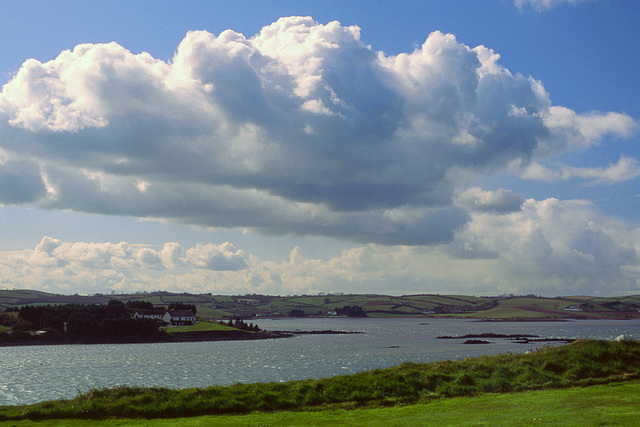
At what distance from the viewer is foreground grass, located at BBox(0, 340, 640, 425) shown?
88.4 ft

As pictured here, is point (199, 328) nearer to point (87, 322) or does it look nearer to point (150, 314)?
point (150, 314)

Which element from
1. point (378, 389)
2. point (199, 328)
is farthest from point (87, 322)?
point (378, 389)

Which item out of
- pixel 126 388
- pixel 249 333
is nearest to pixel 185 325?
pixel 249 333

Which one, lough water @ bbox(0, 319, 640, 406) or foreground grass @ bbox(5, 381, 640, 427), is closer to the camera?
foreground grass @ bbox(5, 381, 640, 427)

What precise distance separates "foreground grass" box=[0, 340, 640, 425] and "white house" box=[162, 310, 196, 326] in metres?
163

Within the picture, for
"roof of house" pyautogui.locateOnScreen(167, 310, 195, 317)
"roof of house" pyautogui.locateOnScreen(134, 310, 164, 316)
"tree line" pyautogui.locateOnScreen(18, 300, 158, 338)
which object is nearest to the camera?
"tree line" pyautogui.locateOnScreen(18, 300, 158, 338)

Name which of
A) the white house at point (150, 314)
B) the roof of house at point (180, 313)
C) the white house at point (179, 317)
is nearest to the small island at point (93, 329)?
the white house at point (150, 314)

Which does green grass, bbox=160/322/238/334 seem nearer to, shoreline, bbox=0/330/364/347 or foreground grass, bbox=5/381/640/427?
shoreline, bbox=0/330/364/347

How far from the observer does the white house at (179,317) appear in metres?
186

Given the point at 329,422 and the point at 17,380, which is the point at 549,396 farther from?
the point at 17,380

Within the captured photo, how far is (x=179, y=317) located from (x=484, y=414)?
18047 centimetres

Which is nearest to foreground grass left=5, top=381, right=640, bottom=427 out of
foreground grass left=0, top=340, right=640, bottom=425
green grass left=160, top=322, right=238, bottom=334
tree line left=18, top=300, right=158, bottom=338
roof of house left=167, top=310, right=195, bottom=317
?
foreground grass left=0, top=340, right=640, bottom=425

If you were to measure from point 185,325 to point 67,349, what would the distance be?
56.2 metres

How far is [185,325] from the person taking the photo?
602 ft
